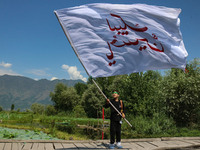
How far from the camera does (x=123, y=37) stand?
6238 millimetres

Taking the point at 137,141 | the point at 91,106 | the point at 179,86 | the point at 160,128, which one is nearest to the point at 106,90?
the point at 91,106

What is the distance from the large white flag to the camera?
580 centimetres

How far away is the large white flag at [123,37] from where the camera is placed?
5.80 m

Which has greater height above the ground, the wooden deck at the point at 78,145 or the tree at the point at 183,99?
the tree at the point at 183,99

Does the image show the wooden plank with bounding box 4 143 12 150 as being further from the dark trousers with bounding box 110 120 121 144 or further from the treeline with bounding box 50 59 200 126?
the treeline with bounding box 50 59 200 126

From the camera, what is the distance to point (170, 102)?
18766 mm

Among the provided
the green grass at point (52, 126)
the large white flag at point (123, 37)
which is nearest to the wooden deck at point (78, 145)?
the large white flag at point (123, 37)

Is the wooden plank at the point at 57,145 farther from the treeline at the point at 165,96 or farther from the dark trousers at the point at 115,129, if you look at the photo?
the treeline at the point at 165,96

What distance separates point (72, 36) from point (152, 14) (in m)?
2.83

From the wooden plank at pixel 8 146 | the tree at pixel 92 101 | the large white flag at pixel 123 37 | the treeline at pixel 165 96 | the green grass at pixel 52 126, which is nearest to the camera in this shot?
the wooden plank at pixel 8 146

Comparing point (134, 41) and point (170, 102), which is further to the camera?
point (170, 102)

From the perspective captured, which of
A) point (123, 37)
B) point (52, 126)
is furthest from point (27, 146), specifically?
point (52, 126)

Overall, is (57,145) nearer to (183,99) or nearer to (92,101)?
(183,99)

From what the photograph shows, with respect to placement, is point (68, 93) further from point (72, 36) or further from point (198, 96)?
point (72, 36)
